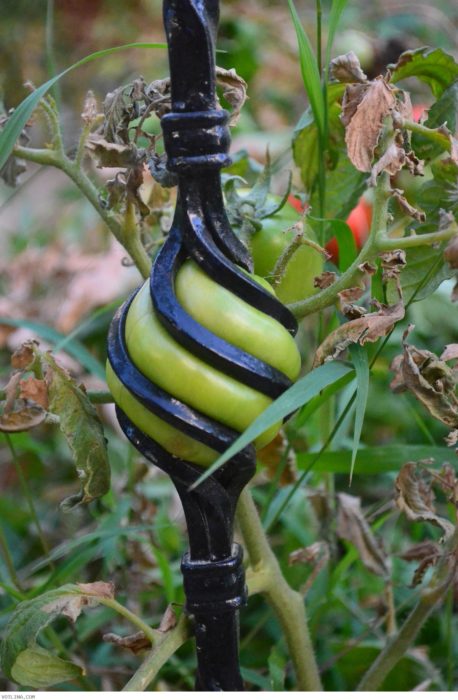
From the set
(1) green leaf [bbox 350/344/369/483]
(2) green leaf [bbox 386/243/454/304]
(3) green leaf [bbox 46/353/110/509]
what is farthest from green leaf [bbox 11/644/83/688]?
(2) green leaf [bbox 386/243/454/304]

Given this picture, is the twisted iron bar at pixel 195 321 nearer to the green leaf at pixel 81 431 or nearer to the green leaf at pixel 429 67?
the green leaf at pixel 81 431

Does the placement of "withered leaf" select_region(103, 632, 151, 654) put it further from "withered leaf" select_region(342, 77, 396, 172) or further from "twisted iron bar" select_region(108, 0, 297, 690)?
"withered leaf" select_region(342, 77, 396, 172)

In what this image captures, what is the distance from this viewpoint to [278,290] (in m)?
0.72

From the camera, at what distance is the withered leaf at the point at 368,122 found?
0.59 metres

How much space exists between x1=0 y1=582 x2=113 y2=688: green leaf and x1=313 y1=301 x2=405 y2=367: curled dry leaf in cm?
22

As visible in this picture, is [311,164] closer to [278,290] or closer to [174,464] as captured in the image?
[278,290]

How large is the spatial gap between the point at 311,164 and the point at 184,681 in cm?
56

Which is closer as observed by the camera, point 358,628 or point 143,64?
point 358,628

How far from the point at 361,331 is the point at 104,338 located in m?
1.13

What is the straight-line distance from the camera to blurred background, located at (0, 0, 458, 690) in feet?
3.27

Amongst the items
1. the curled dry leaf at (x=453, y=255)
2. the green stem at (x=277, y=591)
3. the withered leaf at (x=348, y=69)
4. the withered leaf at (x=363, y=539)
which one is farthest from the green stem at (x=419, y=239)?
the withered leaf at (x=363, y=539)

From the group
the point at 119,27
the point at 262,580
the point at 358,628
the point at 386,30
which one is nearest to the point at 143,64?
the point at 119,27

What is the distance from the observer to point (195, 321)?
1.82 ft

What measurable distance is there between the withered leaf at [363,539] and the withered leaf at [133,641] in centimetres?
27
